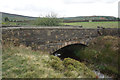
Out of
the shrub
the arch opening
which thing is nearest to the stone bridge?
the arch opening

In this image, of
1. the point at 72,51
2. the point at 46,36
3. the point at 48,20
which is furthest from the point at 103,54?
the point at 48,20

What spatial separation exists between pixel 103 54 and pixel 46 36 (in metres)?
5.29

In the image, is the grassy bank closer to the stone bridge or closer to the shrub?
the stone bridge

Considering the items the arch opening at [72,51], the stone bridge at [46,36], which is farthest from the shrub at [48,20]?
the stone bridge at [46,36]

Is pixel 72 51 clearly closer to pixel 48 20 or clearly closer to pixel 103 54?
pixel 103 54

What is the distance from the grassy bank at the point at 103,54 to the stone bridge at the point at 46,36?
936mm

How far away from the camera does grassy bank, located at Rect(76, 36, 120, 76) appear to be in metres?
8.48

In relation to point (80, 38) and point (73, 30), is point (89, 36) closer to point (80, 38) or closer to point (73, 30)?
point (80, 38)

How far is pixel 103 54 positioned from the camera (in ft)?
31.3

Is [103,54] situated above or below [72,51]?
above

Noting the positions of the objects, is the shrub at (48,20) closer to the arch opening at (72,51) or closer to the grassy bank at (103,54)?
the arch opening at (72,51)

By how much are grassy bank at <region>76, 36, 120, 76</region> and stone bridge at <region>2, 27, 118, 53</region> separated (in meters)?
0.94

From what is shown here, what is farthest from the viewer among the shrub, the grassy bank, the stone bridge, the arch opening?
the shrub

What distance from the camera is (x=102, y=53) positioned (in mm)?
9672
